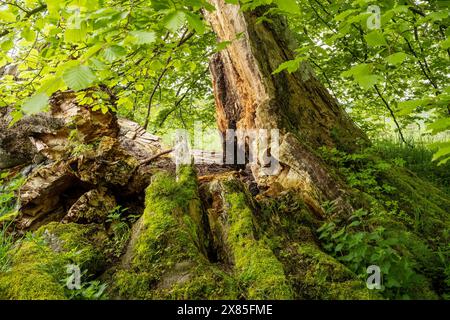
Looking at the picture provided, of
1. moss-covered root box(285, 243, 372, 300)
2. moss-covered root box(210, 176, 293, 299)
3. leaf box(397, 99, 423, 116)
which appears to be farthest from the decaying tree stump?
leaf box(397, 99, 423, 116)

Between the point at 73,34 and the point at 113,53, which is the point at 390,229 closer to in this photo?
the point at 113,53

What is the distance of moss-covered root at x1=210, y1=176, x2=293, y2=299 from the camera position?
2.27m

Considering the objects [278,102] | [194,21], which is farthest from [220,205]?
[194,21]

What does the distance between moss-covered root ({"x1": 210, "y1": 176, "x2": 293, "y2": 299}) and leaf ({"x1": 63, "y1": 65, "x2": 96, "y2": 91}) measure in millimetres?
1645

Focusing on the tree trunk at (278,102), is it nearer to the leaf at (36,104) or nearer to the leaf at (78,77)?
the leaf at (78,77)

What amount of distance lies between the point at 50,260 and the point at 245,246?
4.93ft

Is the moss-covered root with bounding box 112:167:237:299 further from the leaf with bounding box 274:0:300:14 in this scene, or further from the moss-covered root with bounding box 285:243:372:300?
the leaf with bounding box 274:0:300:14

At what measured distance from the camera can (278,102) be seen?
13.7ft

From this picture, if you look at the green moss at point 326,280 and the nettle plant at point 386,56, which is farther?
the green moss at point 326,280

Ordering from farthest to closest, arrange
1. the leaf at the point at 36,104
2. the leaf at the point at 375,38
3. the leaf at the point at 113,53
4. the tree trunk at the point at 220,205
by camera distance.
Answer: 1. the tree trunk at the point at 220,205
2. the leaf at the point at 375,38
3. the leaf at the point at 113,53
4. the leaf at the point at 36,104

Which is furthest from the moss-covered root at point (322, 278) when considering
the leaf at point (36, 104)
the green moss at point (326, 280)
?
the leaf at point (36, 104)

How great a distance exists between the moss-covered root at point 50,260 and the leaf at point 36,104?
1.33m

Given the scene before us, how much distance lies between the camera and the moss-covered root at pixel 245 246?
2.27m
